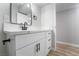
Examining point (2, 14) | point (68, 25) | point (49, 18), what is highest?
point (49, 18)

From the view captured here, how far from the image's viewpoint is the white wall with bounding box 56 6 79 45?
9.22 ft

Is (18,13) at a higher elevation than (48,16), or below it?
below

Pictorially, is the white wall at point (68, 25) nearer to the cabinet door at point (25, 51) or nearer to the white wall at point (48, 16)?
the white wall at point (48, 16)

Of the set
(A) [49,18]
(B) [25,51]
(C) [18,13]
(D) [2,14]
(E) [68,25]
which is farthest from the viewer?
(E) [68,25]

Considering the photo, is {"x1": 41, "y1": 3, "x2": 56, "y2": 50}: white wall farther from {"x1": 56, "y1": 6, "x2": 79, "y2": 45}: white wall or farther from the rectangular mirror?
the rectangular mirror

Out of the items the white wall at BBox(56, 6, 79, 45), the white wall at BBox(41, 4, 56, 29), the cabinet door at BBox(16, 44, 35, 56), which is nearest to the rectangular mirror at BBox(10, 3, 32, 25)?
the cabinet door at BBox(16, 44, 35, 56)

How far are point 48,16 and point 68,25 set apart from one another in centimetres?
108

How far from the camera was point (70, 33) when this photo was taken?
3.01 meters

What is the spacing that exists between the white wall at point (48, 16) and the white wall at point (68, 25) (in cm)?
97

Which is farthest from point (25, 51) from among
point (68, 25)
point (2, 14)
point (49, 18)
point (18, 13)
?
point (68, 25)

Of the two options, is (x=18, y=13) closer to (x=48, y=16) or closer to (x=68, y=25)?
(x=48, y=16)

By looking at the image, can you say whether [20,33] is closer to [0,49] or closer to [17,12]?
[0,49]

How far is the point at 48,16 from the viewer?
2654 millimetres

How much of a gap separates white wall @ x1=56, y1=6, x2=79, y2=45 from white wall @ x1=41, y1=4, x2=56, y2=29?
0.97 metres
